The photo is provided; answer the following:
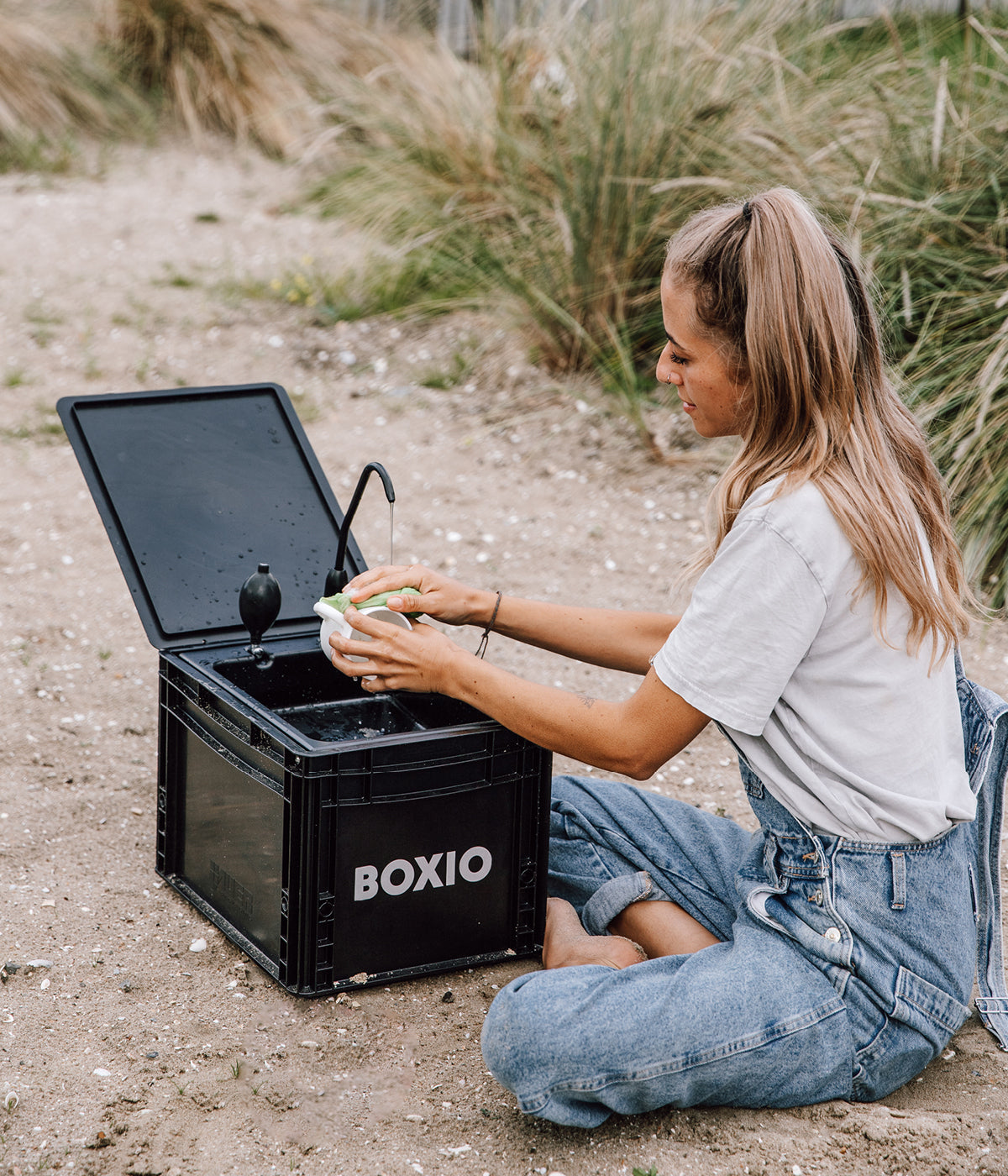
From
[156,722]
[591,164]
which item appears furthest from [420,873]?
[591,164]

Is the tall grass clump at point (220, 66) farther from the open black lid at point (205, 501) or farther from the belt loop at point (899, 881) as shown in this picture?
the belt loop at point (899, 881)

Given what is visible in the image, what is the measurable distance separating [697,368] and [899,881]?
79 cm

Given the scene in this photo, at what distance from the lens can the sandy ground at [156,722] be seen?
194 centimetres

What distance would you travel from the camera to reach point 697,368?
78.4 inches

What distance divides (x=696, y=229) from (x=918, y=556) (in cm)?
57

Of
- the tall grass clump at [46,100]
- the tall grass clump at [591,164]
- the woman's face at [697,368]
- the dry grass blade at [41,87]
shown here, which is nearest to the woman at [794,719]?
the woman's face at [697,368]

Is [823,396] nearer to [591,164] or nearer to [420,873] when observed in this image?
[420,873]

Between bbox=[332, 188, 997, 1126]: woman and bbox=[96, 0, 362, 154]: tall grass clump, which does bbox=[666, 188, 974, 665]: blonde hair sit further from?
bbox=[96, 0, 362, 154]: tall grass clump

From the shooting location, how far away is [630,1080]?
1876mm

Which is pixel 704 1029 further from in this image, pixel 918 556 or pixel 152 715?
pixel 152 715

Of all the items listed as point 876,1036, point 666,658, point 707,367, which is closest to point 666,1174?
point 876,1036

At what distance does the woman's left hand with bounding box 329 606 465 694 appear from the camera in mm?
2098

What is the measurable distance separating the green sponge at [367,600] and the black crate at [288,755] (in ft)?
0.68

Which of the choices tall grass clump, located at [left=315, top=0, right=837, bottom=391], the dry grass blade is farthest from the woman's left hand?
the dry grass blade
